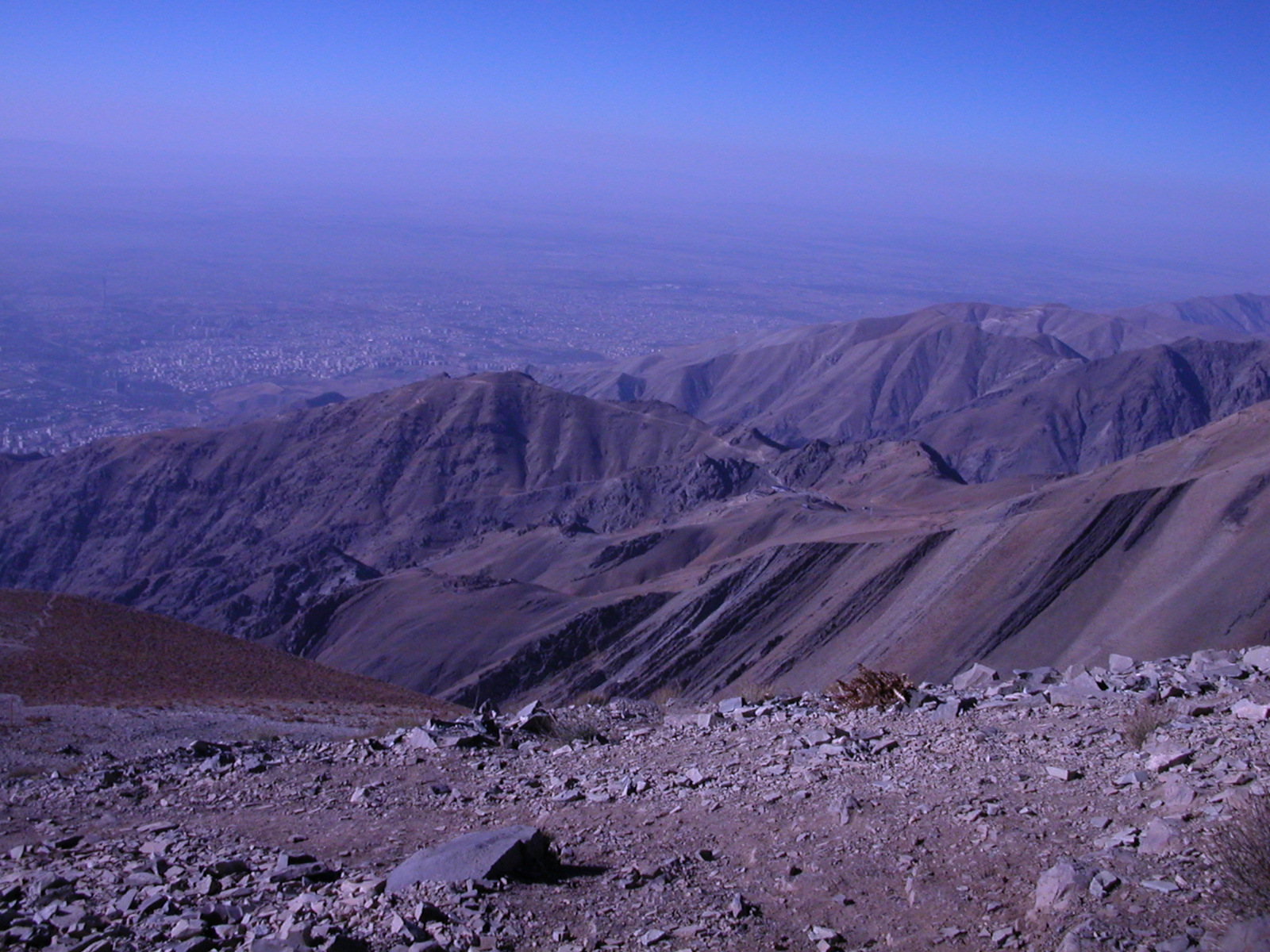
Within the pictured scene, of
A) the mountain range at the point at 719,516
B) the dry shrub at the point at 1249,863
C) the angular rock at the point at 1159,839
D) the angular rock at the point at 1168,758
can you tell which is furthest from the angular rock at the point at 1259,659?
the mountain range at the point at 719,516

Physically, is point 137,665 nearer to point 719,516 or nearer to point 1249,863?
point 1249,863

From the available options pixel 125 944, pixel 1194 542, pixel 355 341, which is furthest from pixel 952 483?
pixel 355 341

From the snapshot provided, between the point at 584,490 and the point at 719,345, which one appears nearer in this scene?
the point at 584,490

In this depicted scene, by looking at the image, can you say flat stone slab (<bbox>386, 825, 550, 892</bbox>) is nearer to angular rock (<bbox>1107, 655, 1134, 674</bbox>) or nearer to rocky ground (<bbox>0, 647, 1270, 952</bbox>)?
rocky ground (<bbox>0, 647, 1270, 952</bbox>)

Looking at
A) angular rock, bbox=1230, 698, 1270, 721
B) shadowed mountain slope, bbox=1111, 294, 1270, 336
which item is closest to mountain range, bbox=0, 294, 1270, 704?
angular rock, bbox=1230, 698, 1270, 721

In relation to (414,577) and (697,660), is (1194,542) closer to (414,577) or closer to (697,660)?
(697,660)
